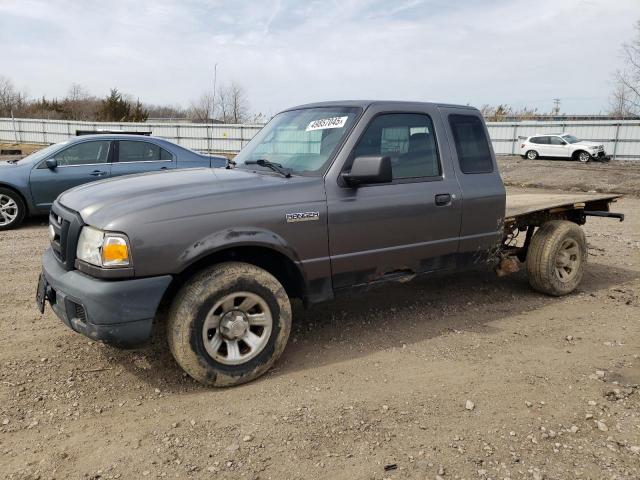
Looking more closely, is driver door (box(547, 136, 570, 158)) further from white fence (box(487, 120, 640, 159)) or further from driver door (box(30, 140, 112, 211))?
driver door (box(30, 140, 112, 211))

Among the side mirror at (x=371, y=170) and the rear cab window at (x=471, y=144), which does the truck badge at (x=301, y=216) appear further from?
the rear cab window at (x=471, y=144)

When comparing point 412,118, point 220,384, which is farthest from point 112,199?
point 412,118

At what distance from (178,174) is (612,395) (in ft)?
11.4

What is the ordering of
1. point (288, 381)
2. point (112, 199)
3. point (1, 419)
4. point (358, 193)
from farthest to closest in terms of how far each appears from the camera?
point (358, 193), point (288, 381), point (112, 199), point (1, 419)

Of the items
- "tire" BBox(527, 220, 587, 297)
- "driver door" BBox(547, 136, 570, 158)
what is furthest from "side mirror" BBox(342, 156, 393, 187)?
"driver door" BBox(547, 136, 570, 158)

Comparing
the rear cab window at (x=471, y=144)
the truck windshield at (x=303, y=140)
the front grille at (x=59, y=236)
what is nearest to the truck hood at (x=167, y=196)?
the front grille at (x=59, y=236)

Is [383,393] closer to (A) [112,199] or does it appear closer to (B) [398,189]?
(B) [398,189]

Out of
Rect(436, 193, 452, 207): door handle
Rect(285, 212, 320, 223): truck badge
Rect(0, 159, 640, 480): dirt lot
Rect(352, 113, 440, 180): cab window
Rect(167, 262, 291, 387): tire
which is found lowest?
Rect(0, 159, 640, 480): dirt lot

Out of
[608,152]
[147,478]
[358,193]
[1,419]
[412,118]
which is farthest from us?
[608,152]

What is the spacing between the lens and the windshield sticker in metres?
4.02

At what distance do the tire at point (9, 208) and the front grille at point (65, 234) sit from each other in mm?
5536

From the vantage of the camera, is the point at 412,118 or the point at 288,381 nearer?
the point at 288,381

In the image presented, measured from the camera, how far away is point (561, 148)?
90.0 feet

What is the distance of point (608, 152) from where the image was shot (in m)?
27.8
